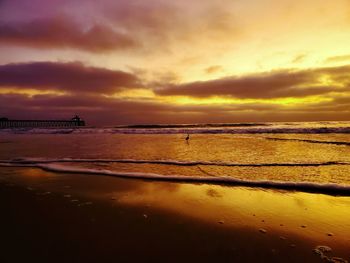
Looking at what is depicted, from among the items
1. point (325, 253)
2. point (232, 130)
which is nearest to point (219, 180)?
point (325, 253)

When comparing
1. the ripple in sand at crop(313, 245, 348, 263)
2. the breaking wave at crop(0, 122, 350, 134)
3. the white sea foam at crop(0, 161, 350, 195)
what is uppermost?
the breaking wave at crop(0, 122, 350, 134)

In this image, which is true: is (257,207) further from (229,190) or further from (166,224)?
(166,224)

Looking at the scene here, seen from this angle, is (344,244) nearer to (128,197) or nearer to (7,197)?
(128,197)

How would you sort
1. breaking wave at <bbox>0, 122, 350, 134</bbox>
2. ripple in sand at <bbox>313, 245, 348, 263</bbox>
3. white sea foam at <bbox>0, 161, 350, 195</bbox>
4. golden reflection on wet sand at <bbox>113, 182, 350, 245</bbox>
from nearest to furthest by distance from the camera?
1. ripple in sand at <bbox>313, 245, 348, 263</bbox>
2. golden reflection on wet sand at <bbox>113, 182, 350, 245</bbox>
3. white sea foam at <bbox>0, 161, 350, 195</bbox>
4. breaking wave at <bbox>0, 122, 350, 134</bbox>

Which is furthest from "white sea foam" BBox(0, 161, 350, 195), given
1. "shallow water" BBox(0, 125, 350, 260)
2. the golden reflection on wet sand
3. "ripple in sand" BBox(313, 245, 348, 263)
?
"ripple in sand" BBox(313, 245, 348, 263)

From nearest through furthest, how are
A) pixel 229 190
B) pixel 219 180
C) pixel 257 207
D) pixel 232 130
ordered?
1. pixel 257 207
2. pixel 229 190
3. pixel 219 180
4. pixel 232 130

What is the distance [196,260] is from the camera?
2.86 m

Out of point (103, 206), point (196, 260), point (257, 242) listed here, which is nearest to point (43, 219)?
point (103, 206)

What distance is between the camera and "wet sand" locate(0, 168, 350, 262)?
304 centimetres

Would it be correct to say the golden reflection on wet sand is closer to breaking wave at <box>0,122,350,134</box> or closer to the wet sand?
the wet sand

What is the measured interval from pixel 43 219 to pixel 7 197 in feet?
5.50

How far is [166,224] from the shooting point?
3.94m

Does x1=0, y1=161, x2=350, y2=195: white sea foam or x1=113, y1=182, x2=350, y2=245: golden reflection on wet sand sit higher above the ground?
x1=0, y1=161, x2=350, y2=195: white sea foam

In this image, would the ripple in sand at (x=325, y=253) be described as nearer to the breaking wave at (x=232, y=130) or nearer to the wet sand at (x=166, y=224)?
the wet sand at (x=166, y=224)
